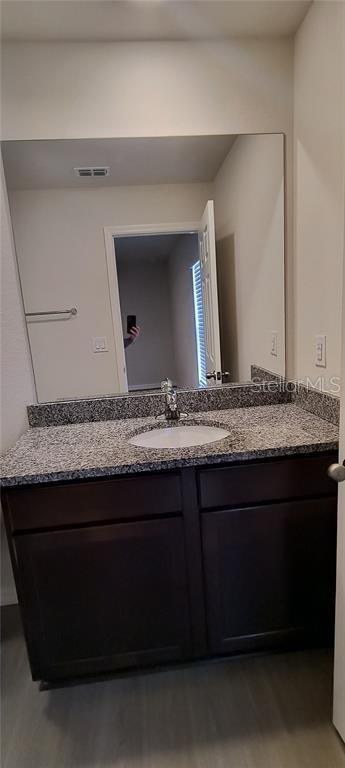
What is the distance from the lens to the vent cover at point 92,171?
1.56 meters

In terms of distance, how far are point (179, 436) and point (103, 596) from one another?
64cm

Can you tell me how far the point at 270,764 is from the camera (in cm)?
112

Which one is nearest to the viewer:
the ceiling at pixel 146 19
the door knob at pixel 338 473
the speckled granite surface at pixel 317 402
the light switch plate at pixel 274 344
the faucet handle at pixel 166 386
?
the door knob at pixel 338 473

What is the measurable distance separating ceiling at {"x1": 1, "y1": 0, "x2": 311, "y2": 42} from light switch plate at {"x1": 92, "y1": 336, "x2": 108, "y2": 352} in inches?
44.5

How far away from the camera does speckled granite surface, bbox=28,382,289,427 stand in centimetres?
168

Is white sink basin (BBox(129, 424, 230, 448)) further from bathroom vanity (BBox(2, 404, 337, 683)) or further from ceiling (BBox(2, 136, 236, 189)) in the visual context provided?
ceiling (BBox(2, 136, 236, 189))

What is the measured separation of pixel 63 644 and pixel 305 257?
1728mm

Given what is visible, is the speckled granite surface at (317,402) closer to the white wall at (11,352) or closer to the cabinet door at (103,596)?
the cabinet door at (103,596)

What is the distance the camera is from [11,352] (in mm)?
1528

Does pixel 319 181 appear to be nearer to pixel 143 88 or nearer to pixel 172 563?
pixel 143 88

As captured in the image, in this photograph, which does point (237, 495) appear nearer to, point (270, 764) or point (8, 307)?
point (270, 764)

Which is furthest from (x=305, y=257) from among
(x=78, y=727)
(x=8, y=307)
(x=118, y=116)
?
(x=78, y=727)

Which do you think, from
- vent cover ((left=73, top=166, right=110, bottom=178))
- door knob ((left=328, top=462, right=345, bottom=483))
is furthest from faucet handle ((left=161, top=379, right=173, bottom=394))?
vent cover ((left=73, top=166, right=110, bottom=178))

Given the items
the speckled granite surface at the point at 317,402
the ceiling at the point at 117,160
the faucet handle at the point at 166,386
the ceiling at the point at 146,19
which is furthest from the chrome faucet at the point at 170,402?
the ceiling at the point at 146,19
